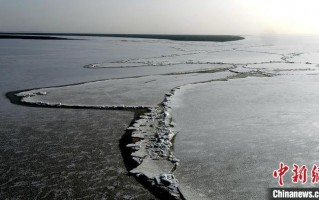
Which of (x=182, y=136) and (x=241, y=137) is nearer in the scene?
(x=241, y=137)

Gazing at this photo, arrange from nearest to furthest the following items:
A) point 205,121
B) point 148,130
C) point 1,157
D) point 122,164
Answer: point 122,164, point 1,157, point 148,130, point 205,121

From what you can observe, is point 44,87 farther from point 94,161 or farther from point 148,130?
point 94,161

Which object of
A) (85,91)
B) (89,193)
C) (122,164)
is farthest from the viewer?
(85,91)

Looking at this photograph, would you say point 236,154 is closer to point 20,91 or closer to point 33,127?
point 33,127

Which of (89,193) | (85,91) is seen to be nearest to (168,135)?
(89,193)

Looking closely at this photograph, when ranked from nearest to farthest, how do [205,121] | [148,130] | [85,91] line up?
[148,130], [205,121], [85,91]

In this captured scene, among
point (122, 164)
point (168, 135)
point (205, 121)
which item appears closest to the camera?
point (122, 164)

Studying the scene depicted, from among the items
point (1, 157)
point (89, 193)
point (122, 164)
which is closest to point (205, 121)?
point (122, 164)

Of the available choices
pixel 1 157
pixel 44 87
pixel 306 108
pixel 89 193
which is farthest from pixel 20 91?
pixel 306 108

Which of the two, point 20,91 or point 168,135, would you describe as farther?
point 20,91

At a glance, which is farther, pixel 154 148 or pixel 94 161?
pixel 154 148
